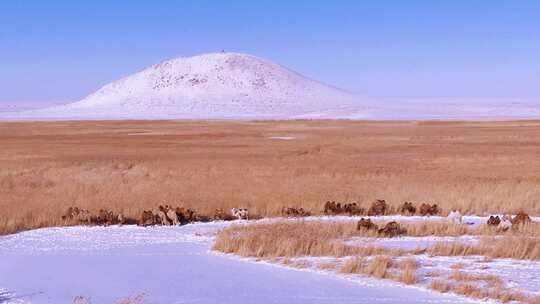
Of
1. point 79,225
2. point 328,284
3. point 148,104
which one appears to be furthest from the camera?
point 148,104

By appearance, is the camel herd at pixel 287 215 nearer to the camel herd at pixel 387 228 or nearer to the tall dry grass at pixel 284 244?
the camel herd at pixel 387 228

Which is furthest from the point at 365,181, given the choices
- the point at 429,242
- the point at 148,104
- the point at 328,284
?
the point at 148,104

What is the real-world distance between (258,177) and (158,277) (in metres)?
18.0

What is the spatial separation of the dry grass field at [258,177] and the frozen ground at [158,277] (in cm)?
354

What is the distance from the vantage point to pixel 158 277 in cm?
1138

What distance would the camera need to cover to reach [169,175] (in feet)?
99.1

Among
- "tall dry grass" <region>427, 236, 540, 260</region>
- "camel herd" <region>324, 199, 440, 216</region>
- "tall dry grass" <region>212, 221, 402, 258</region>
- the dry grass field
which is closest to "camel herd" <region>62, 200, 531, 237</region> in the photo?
"camel herd" <region>324, 199, 440, 216</region>

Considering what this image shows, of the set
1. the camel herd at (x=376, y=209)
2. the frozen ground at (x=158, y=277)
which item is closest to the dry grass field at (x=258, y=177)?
the camel herd at (x=376, y=209)

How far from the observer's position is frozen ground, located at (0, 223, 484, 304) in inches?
396

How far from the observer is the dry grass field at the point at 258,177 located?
2095 cm

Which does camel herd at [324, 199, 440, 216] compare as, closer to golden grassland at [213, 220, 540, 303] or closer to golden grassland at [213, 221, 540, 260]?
golden grassland at [213, 220, 540, 303]

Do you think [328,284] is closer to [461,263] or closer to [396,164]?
[461,263]

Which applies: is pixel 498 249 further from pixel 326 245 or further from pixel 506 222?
pixel 326 245

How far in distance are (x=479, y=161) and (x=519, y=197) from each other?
1553cm
